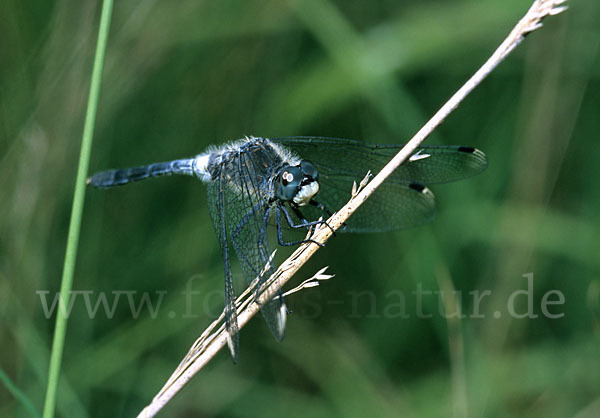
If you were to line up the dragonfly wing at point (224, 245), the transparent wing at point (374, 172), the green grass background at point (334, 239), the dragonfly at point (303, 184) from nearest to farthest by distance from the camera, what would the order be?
the dragonfly wing at point (224, 245)
the dragonfly at point (303, 184)
the transparent wing at point (374, 172)
the green grass background at point (334, 239)

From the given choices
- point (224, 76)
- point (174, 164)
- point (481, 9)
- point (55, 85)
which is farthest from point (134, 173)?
point (481, 9)

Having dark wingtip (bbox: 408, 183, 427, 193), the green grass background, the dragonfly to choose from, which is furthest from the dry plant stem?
the green grass background

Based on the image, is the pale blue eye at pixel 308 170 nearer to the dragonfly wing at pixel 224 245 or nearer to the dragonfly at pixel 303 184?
the dragonfly at pixel 303 184

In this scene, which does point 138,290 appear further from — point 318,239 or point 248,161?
point 318,239

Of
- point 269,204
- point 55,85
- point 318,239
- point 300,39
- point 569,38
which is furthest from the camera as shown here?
point 300,39

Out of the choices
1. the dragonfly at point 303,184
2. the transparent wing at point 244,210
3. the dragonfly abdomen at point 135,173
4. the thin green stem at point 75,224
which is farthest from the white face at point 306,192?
the thin green stem at point 75,224

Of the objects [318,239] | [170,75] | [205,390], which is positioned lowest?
[205,390]

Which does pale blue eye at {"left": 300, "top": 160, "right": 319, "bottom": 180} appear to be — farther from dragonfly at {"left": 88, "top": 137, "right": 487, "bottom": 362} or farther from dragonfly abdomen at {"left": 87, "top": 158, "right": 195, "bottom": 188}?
dragonfly abdomen at {"left": 87, "top": 158, "right": 195, "bottom": 188}
